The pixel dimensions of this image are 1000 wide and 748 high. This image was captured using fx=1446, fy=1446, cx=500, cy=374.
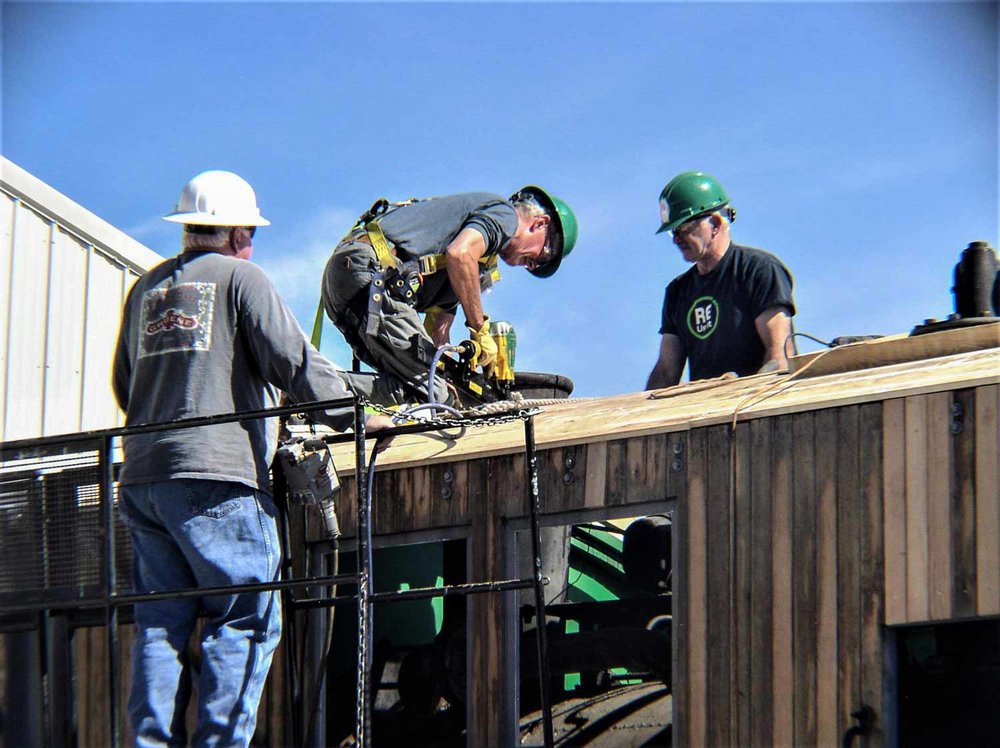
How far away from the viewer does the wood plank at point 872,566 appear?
5.11 m

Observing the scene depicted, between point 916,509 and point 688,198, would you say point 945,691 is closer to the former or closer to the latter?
point 916,509

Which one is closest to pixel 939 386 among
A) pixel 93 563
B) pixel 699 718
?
pixel 699 718

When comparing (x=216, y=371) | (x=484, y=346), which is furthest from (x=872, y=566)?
(x=484, y=346)

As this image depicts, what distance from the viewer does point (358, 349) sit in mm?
8180

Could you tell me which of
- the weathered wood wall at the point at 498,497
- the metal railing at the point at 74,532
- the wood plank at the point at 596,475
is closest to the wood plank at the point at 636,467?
the weathered wood wall at the point at 498,497

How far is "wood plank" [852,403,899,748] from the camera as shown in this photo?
5.11m

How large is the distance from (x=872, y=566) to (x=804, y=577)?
274mm

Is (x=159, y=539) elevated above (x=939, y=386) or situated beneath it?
situated beneath

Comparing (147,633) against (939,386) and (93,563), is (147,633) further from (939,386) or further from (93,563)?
(939,386)

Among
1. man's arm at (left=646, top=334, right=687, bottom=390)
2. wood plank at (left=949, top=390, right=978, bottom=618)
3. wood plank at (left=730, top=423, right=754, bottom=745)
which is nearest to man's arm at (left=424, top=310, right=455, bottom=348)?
man's arm at (left=646, top=334, right=687, bottom=390)

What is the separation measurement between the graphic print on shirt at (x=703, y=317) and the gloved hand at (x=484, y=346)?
1455 millimetres

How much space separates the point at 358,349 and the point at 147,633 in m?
3.02

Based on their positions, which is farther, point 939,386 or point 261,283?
point 261,283

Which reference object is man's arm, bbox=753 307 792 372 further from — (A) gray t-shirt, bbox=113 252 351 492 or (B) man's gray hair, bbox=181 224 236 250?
(B) man's gray hair, bbox=181 224 236 250
